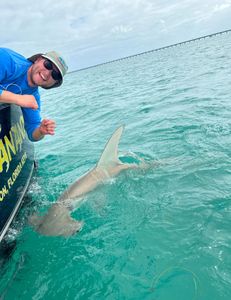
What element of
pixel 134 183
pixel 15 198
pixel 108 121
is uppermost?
pixel 15 198

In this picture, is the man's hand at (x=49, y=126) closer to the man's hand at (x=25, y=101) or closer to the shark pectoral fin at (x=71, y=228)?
the man's hand at (x=25, y=101)

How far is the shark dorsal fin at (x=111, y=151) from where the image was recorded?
185 inches

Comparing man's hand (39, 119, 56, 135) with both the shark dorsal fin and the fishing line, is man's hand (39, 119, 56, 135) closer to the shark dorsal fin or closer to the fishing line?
the shark dorsal fin

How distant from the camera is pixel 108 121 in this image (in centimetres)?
1141

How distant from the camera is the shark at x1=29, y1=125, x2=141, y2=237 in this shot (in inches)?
163

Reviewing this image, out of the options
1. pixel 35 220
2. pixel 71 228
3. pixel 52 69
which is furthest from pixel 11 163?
pixel 52 69

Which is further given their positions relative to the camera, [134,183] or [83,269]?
[134,183]

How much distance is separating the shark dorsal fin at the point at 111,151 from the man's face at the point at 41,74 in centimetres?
112

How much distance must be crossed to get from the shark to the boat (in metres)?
0.39

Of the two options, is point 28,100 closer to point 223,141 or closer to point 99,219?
point 99,219

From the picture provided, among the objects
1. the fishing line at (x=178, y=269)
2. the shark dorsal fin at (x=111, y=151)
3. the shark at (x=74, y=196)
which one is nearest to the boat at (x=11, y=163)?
the shark at (x=74, y=196)

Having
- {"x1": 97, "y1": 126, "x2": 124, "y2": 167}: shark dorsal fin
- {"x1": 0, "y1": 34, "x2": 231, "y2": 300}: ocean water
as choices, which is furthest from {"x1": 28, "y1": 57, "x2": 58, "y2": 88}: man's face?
{"x1": 0, "y1": 34, "x2": 231, "y2": 300}: ocean water

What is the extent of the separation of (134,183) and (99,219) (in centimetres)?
99

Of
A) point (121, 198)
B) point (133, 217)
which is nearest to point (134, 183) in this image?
point (121, 198)
